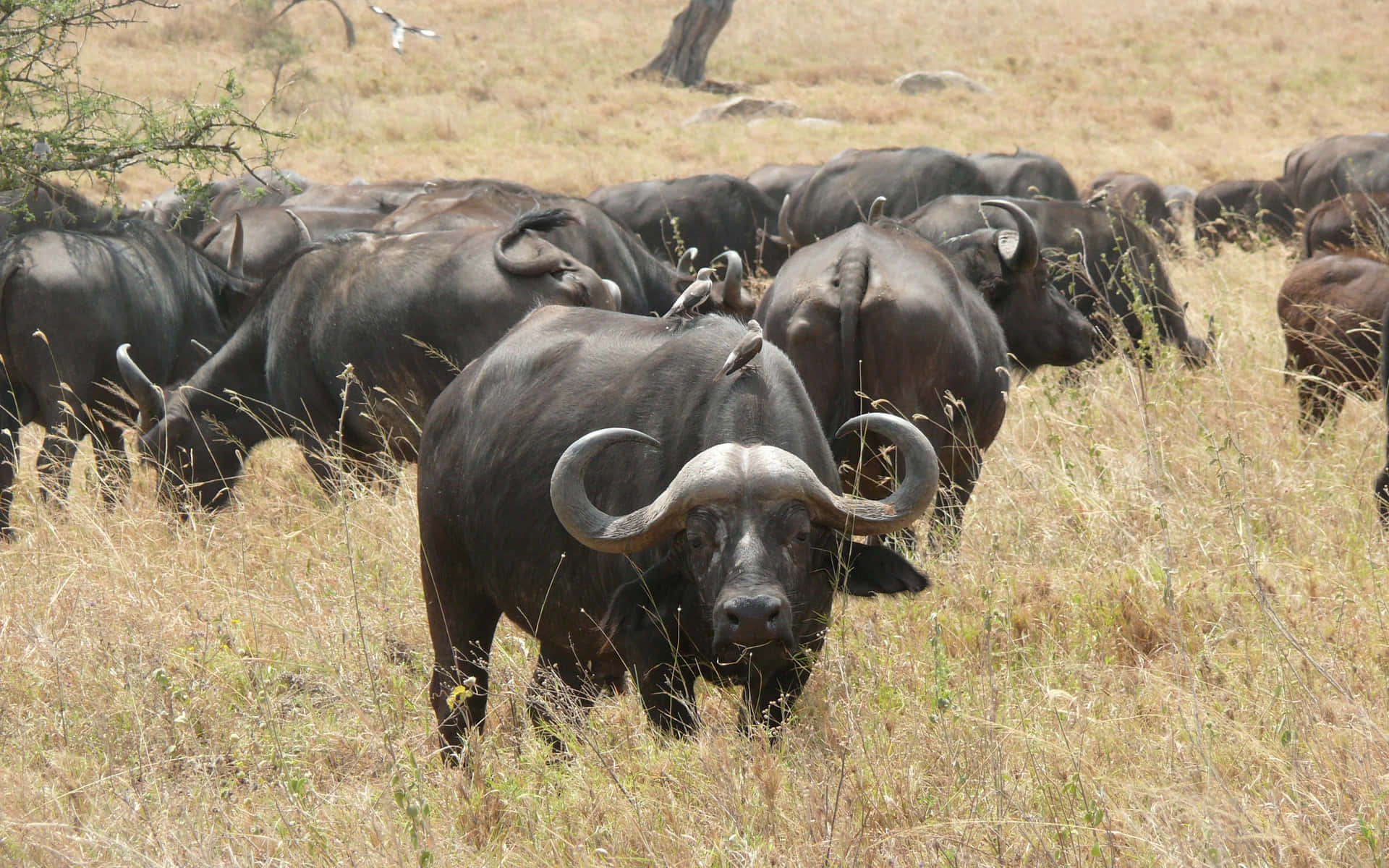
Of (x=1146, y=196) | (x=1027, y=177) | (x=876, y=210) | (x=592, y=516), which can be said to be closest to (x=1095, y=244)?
(x=876, y=210)

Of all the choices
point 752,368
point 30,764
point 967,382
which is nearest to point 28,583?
point 30,764

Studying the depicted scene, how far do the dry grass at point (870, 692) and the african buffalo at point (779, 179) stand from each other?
10757 millimetres

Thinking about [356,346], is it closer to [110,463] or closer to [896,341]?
[110,463]

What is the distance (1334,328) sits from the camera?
7367 millimetres

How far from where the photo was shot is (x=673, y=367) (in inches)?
154

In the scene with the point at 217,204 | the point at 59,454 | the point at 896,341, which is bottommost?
the point at 217,204

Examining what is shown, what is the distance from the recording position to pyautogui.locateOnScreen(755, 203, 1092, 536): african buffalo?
221 inches

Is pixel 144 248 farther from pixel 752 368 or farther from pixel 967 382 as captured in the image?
pixel 752 368

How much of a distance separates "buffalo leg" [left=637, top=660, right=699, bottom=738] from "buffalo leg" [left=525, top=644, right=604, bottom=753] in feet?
0.74

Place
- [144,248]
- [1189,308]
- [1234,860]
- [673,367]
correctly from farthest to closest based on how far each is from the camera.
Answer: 1. [1189,308]
2. [144,248]
3. [673,367]
4. [1234,860]

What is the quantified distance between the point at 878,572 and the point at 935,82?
1536 inches

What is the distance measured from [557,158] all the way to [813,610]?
25933 millimetres

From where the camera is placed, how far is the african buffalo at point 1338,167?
17500 mm

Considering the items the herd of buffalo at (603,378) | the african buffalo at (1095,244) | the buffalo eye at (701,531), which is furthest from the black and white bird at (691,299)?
the african buffalo at (1095,244)
